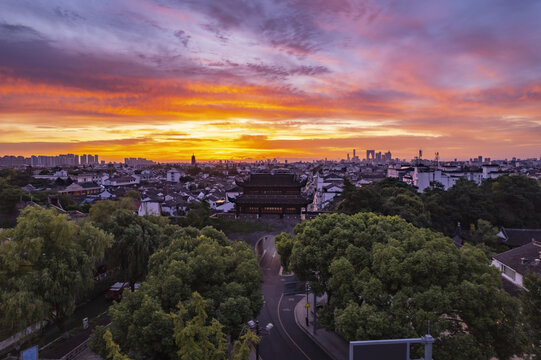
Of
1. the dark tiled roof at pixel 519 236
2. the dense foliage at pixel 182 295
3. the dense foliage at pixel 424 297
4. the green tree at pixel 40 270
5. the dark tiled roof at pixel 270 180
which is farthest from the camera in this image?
the dark tiled roof at pixel 270 180

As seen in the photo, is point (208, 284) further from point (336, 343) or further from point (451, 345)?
point (451, 345)

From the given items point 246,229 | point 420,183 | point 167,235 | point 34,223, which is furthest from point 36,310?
point 420,183

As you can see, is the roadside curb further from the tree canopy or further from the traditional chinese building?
the tree canopy

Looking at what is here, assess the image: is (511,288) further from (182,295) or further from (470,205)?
(470,205)

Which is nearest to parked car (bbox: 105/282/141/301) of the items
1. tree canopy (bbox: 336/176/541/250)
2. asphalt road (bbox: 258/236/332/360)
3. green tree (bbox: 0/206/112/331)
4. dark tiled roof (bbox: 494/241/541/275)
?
green tree (bbox: 0/206/112/331)

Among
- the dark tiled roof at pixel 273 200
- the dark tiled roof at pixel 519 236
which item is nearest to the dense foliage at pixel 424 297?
the dark tiled roof at pixel 273 200

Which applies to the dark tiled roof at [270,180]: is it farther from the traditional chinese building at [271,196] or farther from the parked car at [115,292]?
the parked car at [115,292]
